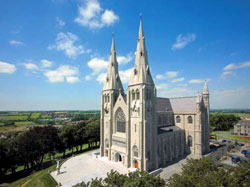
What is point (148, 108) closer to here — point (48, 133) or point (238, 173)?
point (238, 173)

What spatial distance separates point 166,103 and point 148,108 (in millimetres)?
18269

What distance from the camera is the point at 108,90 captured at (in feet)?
126

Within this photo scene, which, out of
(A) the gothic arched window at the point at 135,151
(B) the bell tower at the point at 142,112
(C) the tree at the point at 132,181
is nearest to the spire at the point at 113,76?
(B) the bell tower at the point at 142,112

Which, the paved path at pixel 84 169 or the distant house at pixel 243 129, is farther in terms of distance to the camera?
the distant house at pixel 243 129

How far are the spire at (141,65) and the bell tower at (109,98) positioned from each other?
6828 mm

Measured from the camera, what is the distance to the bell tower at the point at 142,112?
2944 cm

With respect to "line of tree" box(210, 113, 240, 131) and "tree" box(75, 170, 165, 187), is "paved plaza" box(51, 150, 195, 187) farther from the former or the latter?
"line of tree" box(210, 113, 240, 131)

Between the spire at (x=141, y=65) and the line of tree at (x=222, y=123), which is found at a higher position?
the spire at (x=141, y=65)

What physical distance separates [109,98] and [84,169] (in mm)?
18104

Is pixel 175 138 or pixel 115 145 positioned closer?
pixel 115 145

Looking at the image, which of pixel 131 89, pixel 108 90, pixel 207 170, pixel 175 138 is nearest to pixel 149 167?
pixel 175 138

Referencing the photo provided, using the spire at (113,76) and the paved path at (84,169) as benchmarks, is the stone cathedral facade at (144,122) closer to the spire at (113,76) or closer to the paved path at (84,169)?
the spire at (113,76)

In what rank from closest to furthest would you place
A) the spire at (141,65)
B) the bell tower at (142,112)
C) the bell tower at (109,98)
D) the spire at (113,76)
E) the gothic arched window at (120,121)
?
the bell tower at (142,112)
the spire at (141,65)
the gothic arched window at (120,121)
the bell tower at (109,98)
the spire at (113,76)

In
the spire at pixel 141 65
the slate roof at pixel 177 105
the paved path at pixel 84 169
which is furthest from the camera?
the slate roof at pixel 177 105
